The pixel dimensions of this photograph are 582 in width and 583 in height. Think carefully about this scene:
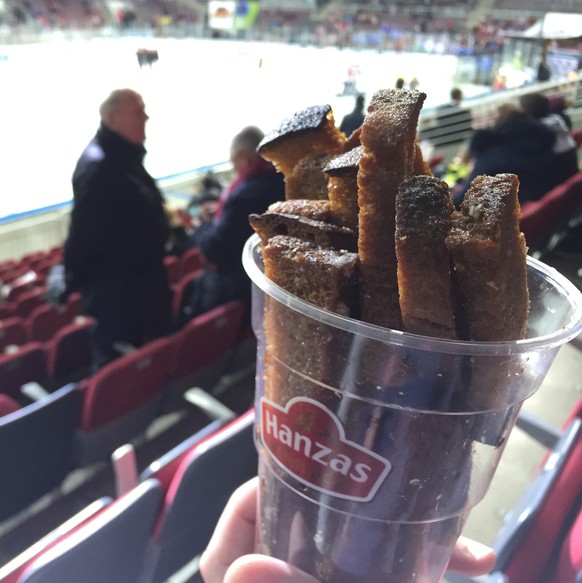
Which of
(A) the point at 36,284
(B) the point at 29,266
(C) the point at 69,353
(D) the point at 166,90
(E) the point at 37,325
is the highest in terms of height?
(C) the point at 69,353

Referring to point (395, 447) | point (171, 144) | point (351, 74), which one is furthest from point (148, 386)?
point (351, 74)

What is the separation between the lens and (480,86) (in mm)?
9234

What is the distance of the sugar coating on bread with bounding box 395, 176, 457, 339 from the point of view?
0.29 m

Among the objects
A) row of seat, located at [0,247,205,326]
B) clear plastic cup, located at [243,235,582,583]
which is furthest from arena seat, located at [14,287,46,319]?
clear plastic cup, located at [243,235,582,583]

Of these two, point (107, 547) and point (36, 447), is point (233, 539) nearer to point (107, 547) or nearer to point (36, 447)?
point (107, 547)

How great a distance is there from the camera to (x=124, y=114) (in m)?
1.40

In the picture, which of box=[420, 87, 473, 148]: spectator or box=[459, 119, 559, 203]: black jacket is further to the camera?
box=[420, 87, 473, 148]: spectator

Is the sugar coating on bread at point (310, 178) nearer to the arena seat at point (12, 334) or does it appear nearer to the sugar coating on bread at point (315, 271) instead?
the sugar coating on bread at point (315, 271)

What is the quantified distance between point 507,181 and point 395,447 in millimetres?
173

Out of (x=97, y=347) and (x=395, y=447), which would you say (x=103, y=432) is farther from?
(x=395, y=447)

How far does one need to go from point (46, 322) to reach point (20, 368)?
1.68 feet

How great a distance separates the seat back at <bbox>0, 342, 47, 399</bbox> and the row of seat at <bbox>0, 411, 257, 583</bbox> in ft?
2.24

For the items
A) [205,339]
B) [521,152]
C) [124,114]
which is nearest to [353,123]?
[124,114]

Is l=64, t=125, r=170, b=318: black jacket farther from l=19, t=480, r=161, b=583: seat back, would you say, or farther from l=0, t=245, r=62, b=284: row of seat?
l=0, t=245, r=62, b=284: row of seat
